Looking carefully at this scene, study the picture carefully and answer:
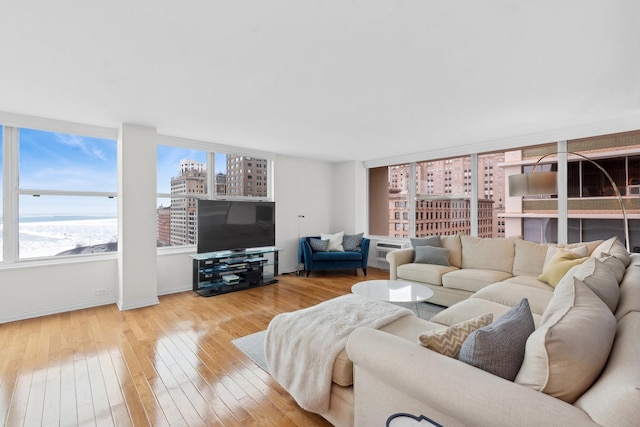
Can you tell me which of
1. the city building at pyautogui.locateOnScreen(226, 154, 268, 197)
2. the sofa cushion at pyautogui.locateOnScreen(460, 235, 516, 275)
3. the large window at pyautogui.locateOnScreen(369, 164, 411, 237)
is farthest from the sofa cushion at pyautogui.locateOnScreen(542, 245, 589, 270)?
the city building at pyautogui.locateOnScreen(226, 154, 268, 197)

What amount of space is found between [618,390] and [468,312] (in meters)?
1.61

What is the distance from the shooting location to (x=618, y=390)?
2.65 feet

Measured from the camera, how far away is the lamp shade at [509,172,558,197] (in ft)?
9.68

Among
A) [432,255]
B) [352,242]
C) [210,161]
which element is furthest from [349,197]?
[210,161]

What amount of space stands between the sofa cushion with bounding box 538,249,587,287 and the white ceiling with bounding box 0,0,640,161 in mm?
1584

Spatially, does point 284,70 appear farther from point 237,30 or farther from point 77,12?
point 77,12

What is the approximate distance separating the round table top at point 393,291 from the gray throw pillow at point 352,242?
241cm

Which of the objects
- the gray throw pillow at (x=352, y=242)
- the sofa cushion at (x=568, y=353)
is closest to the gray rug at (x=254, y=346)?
the sofa cushion at (x=568, y=353)

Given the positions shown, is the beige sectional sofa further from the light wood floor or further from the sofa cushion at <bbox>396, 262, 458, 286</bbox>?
the sofa cushion at <bbox>396, 262, 458, 286</bbox>

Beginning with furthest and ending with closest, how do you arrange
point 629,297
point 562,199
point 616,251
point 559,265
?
1. point 562,199
2. point 559,265
3. point 616,251
4. point 629,297

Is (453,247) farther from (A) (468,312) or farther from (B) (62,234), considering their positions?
(B) (62,234)

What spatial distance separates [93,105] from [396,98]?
10.3ft

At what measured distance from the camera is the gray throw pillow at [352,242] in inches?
230

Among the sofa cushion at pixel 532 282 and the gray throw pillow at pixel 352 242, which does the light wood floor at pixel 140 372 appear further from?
the sofa cushion at pixel 532 282
